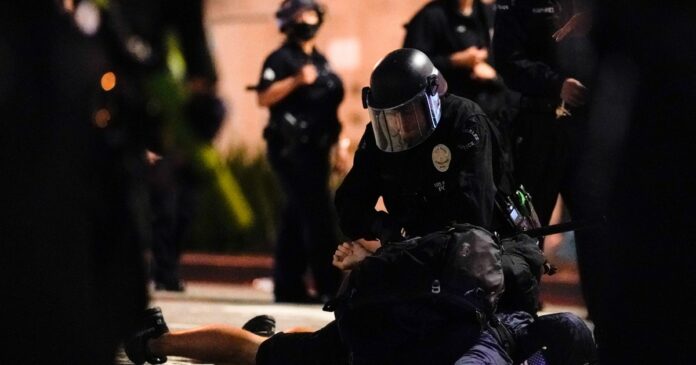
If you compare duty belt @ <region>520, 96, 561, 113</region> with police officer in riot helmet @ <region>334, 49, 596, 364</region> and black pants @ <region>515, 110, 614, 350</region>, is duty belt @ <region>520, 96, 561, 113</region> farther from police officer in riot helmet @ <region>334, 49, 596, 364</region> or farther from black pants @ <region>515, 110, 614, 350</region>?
police officer in riot helmet @ <region>334, 49, 596, 364</region>

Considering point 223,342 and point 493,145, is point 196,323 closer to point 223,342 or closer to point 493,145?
point 223,342

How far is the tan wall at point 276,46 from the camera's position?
14.6 metres

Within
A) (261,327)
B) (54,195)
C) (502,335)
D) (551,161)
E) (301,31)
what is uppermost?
(54,195)

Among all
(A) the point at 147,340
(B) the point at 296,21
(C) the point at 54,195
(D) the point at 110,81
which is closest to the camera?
(C) the point at 54,195

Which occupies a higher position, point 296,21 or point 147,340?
point 296,21

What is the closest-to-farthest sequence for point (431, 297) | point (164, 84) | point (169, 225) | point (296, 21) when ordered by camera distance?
point (431, 297) → point (164, 84) → point (296, 21) → point (169, 225)

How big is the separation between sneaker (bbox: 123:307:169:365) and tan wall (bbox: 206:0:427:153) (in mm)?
8285

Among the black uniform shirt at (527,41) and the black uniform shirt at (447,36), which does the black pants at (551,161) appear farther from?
the black uniform shirt at (447,36)

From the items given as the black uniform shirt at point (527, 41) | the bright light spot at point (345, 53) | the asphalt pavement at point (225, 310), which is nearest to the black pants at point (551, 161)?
the black uniform shirt at point (527, 41)

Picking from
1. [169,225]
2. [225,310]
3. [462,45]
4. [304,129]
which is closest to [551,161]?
[462,45]

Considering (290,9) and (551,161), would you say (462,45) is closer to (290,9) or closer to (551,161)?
(551,161)

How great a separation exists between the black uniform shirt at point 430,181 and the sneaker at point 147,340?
30.9 inches

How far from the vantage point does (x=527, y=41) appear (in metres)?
6.81

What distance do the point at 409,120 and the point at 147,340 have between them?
4.33 feet
